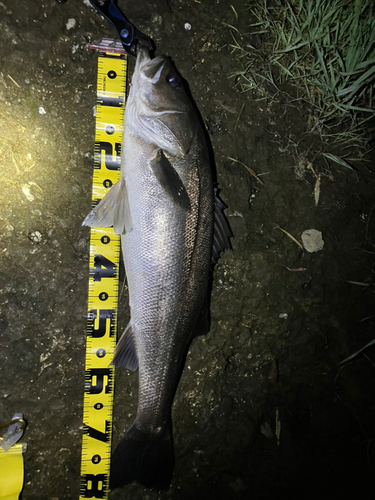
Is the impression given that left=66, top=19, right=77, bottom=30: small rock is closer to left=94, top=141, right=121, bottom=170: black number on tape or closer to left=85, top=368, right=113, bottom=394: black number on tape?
left=94, top=141, right=121, bottom=170: black number on tape

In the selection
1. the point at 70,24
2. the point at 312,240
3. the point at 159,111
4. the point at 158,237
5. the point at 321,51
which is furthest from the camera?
the point at 312,240

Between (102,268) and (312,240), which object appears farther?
(312,240)

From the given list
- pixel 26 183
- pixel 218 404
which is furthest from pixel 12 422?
pixel 26 183

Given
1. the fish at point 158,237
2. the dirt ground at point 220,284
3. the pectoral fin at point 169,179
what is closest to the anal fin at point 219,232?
the fish at point 158,237

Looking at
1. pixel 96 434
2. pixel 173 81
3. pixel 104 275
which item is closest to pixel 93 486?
pixel 96 434

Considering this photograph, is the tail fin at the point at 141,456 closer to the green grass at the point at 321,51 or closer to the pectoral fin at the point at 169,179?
the pectoral fin at the point at 169,179

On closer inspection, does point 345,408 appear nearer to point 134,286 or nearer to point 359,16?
point 134,286

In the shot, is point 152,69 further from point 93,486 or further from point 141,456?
point 93,486
